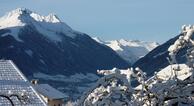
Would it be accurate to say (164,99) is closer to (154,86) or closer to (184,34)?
(154,86)

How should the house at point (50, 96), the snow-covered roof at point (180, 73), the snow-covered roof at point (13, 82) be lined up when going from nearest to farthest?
the snow-covered roof at point (180, 73) → the snow-covered roof at point (13, 82) → the house at point (50, 96)

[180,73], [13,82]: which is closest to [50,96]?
[13,82]

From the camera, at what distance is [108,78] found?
11453mm

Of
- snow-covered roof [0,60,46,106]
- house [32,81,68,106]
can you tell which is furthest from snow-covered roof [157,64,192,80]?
house [32,81,68,106]

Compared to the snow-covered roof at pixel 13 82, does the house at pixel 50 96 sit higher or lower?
higher

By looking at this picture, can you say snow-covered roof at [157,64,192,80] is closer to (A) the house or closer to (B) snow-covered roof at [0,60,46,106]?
(B) snow-covered roof at [0,60,46,106]

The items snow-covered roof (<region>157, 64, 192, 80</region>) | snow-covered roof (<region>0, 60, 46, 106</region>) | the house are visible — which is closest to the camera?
snow-covered roof (<region>157, 64, 192, 80</region>)

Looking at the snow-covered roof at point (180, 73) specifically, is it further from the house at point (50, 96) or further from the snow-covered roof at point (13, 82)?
the house at point (50, 96)

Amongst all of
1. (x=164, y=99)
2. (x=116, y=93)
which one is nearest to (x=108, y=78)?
(x=116, y=93)

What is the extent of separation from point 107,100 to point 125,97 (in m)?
0.29

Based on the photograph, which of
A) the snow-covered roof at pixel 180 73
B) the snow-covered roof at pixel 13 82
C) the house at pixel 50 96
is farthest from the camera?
the house at pixel 50 96

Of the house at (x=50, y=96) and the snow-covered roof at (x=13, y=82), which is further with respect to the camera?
the house at (x=50, y=96)

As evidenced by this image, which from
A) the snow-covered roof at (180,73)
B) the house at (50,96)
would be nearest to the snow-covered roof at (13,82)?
the house at (50,96)

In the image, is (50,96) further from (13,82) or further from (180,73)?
(180,73)
